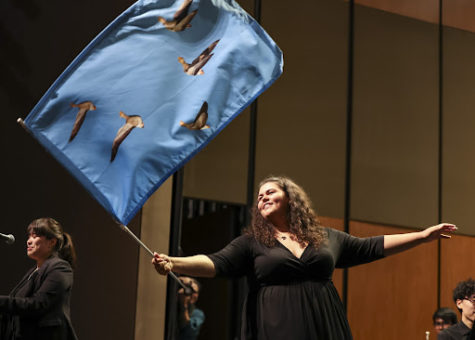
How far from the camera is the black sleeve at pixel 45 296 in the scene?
208 inches

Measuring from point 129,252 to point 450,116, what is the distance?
18.5 ft

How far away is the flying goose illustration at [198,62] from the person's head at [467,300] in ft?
10.2

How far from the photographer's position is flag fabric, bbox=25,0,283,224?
4.43 metres

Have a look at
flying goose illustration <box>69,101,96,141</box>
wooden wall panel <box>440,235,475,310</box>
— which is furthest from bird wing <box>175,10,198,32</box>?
wooden wall panel <box>440,235,475,310</box>

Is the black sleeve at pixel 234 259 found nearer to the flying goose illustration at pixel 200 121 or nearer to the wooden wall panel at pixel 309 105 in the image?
the flying goose illustration at pixel 200 121

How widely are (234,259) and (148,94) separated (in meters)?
1.13

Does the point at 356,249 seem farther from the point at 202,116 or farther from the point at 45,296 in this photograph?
the point at 45,296

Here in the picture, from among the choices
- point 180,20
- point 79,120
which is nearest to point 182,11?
point 180,20

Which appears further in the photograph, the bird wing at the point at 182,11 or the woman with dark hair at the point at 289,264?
the bird wing at the point at 182,11

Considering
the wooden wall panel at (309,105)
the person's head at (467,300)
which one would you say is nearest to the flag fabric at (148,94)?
the person's head at (467,300)

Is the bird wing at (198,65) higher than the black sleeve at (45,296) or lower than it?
higher

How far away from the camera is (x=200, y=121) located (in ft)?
15.3

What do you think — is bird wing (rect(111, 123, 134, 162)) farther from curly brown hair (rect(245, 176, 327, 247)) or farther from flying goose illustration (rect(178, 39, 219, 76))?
curly brown hair (rect(245, 176, 327, 247))

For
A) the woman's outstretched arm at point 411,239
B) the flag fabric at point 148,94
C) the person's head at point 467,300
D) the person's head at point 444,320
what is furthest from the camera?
the person's head at point 444,320
